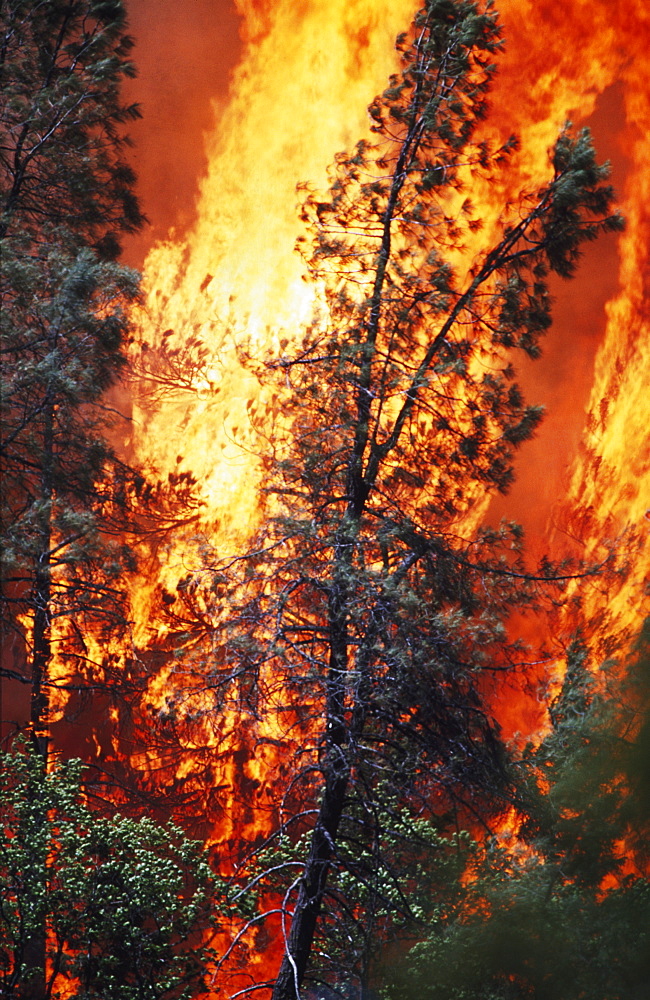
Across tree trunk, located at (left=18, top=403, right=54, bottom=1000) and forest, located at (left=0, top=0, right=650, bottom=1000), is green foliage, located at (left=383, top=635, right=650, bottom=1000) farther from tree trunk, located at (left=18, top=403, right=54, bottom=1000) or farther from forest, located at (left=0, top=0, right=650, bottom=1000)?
tree trunk, located at (left=18, top=403, right=54, bottom=1000)

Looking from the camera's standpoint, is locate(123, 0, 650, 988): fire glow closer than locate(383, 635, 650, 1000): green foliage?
No

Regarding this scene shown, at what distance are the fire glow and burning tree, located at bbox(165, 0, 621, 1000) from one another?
1.35 metres

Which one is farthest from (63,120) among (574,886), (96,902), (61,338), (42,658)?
(574,886)

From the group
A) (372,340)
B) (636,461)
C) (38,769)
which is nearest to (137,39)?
(372,340)

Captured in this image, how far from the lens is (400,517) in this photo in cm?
493

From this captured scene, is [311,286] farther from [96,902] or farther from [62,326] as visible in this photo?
[96,902]

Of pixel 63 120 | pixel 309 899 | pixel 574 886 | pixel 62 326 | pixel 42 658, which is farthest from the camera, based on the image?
pixel 63 120

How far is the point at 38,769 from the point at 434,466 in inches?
112

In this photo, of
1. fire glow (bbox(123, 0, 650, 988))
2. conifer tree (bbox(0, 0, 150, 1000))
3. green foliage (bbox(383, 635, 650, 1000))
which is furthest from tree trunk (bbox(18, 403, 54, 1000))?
green foliage (bbox(383, 635, 650, 1000))

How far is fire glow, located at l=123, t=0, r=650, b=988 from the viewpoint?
21.7ft

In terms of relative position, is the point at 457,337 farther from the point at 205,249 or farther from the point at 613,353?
the point at 205,249

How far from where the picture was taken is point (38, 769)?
5.52 metres

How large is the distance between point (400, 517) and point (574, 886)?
1.97 m

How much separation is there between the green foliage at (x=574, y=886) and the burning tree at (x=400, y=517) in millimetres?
385
